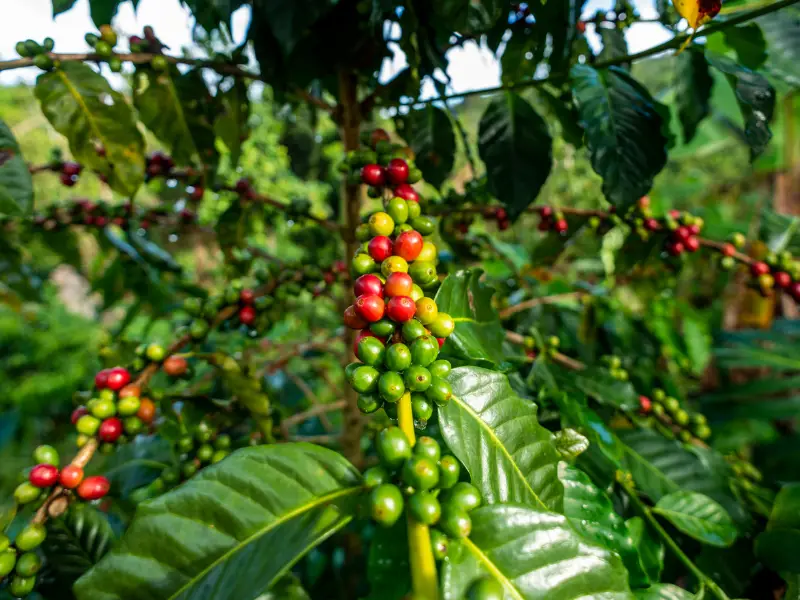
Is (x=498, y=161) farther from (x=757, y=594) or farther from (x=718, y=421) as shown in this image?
(x=718, y=421)

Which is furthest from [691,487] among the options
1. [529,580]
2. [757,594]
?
[529,580]

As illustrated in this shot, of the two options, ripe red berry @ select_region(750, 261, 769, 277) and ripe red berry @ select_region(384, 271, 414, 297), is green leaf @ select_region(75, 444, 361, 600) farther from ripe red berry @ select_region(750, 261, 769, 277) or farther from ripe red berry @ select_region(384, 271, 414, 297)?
ripe red berry @ select_region(750, 261, 769, 277)

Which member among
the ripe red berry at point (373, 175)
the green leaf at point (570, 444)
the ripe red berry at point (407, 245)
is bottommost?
the green leaf at point (570, 444)

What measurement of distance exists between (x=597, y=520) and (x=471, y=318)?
1.10 ft

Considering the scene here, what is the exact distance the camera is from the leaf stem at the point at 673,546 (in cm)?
71

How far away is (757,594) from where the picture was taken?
855 millimetres

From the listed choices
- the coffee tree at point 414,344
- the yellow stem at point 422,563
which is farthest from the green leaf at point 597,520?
the yellow stem at point 422,563

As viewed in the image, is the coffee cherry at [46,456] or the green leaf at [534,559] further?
the coffee cherry at [46,456]

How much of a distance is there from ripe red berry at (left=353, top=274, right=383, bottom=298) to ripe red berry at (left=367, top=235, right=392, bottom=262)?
6cm

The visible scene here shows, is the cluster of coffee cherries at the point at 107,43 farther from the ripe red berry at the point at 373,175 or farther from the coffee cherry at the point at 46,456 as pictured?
the coffee cherry at the point at 46,456

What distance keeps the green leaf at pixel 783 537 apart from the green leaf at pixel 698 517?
0.15 ft

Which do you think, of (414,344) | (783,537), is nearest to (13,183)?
(414,344)

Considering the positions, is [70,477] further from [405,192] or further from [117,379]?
[405,192]

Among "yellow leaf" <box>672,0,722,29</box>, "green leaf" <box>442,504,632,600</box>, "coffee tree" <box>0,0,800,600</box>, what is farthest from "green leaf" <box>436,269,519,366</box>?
"yellow leaf" <box>672,0,722,29</box>
